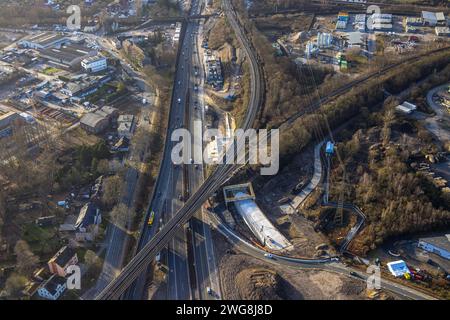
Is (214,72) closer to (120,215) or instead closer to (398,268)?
(120,215)

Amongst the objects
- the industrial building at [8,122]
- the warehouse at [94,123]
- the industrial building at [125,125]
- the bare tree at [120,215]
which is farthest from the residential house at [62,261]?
the industrial building at [8,122]

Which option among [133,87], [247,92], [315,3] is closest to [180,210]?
[247,92]

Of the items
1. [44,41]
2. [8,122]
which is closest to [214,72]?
[8,122]

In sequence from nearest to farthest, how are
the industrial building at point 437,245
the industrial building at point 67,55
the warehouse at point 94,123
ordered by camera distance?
1. the industrial building at point 437,245
2. the warehouse at point 94,123
3. the industrial building at point 67,55

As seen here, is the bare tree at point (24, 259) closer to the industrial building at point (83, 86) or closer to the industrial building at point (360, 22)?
the industrial building at point (83, 86)

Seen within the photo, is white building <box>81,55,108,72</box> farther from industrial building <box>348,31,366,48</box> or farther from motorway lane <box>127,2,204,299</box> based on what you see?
industrial building <box>348,31,366,48</box>
